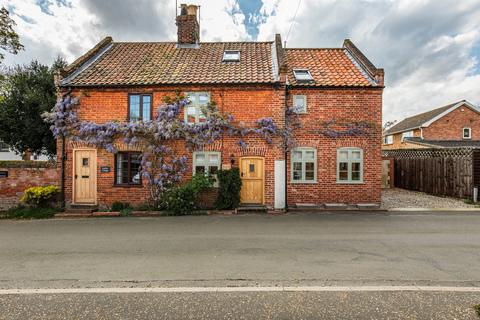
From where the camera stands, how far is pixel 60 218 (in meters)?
10.9

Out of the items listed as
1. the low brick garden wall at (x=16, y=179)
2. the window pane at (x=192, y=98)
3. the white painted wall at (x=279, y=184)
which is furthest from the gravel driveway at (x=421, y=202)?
the low brick garden wall at (x=16, y=179)

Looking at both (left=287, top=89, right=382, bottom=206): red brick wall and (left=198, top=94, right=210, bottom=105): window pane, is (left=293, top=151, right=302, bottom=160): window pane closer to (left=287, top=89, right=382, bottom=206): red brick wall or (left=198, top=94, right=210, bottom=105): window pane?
(left=287, top=89, right=382, bottom=206): red brick wall

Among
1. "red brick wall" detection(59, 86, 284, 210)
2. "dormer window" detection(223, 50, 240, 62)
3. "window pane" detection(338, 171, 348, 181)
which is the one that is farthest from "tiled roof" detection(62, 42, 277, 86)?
"window pane" detection(338, 171, 348, 181)

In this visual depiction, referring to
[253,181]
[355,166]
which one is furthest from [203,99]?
[355,166]

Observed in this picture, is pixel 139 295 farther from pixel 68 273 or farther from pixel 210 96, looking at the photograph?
pixel 210 96

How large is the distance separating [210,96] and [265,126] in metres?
2.81

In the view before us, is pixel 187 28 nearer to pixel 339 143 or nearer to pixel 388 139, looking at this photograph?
pixel 339 143

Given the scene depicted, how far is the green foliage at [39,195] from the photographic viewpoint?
1144 cm

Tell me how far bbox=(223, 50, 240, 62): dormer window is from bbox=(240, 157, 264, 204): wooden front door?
5580mm

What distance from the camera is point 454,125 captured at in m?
29.0

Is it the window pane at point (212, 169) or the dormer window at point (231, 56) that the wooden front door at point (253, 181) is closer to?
the window pane at point (212, 169)

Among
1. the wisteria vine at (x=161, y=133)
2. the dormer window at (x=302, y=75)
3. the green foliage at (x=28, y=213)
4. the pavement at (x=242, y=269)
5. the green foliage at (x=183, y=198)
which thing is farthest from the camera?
the dormer window at (x=302, y=75)

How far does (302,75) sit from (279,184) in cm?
546

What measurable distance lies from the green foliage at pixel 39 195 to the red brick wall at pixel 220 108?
62 cm
